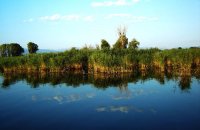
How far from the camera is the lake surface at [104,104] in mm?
10312

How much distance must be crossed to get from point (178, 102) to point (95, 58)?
45.0 feet

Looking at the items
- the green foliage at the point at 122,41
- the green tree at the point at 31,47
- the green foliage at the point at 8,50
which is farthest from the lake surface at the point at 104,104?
the green foliage at the point at 8,50

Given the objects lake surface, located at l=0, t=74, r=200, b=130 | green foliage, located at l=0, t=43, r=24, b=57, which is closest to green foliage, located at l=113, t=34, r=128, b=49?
green foliage, located at l=0, t=43, r=24, b=57

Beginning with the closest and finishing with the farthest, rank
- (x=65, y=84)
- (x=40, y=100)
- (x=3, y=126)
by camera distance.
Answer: (x=3, y=126) < (x=40, y=100) < (x=65, y=84)

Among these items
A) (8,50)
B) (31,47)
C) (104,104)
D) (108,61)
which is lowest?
(104,104)

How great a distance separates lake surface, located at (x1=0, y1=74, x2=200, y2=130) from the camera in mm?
10312

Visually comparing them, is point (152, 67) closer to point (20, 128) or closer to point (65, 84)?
point (65, 84)

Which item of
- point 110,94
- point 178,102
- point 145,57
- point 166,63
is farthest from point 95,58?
point 178,102

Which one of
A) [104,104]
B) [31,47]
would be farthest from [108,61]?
[31,47]

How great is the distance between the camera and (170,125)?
970 cm

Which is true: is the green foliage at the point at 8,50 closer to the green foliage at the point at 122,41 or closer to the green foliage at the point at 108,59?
the green foliage at the point at 122,41

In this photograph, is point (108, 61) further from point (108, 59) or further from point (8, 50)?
point (8, 50)

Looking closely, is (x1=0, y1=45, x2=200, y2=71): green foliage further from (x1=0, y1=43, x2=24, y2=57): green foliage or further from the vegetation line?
(x1=0, y1=43, x2=24, y2=57): green foliage

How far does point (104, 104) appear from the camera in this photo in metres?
13.5
